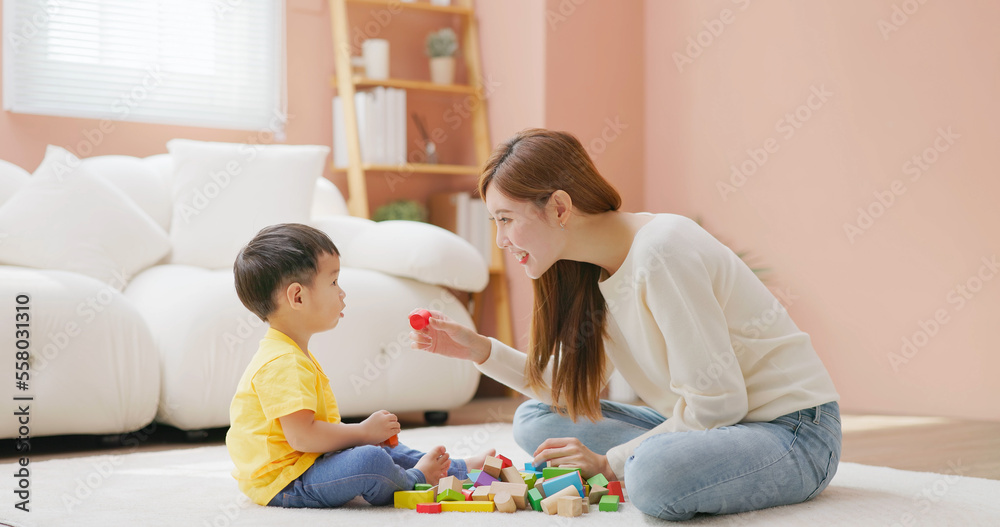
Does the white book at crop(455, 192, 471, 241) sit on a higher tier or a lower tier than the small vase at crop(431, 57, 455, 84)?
lower

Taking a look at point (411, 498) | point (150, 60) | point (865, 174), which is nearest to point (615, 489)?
point (411, 498)

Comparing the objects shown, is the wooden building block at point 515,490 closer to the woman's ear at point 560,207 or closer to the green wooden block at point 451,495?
the green wooden block at point 451,495

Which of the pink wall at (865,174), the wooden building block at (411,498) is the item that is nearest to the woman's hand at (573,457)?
the wooden building block at (411,498)

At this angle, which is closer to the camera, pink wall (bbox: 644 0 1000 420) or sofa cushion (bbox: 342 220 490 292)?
sofa cushion (bbox: 342 220 490 292)

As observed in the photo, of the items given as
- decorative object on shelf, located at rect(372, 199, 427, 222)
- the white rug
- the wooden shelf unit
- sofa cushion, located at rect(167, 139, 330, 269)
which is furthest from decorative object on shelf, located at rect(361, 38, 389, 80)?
the white rug

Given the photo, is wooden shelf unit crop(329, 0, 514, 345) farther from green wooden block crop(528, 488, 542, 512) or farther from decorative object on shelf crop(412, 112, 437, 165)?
green wooden block crop(528, 488, 542, 512)

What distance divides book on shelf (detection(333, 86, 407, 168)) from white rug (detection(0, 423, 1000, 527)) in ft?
5.92

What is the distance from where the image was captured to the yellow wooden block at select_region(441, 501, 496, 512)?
4.92 ft

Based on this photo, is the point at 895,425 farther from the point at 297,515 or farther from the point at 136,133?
the point at 136,133

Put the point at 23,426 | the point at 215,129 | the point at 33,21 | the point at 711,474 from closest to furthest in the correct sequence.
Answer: the point at 711,474 < the point at 23,426 < the point at 33,21 < the point at 215,129

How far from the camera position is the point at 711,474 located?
1.37m

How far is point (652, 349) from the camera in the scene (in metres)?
1.52

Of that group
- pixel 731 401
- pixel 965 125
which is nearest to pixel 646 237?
pixel 731 401

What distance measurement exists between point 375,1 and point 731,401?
2801mm
